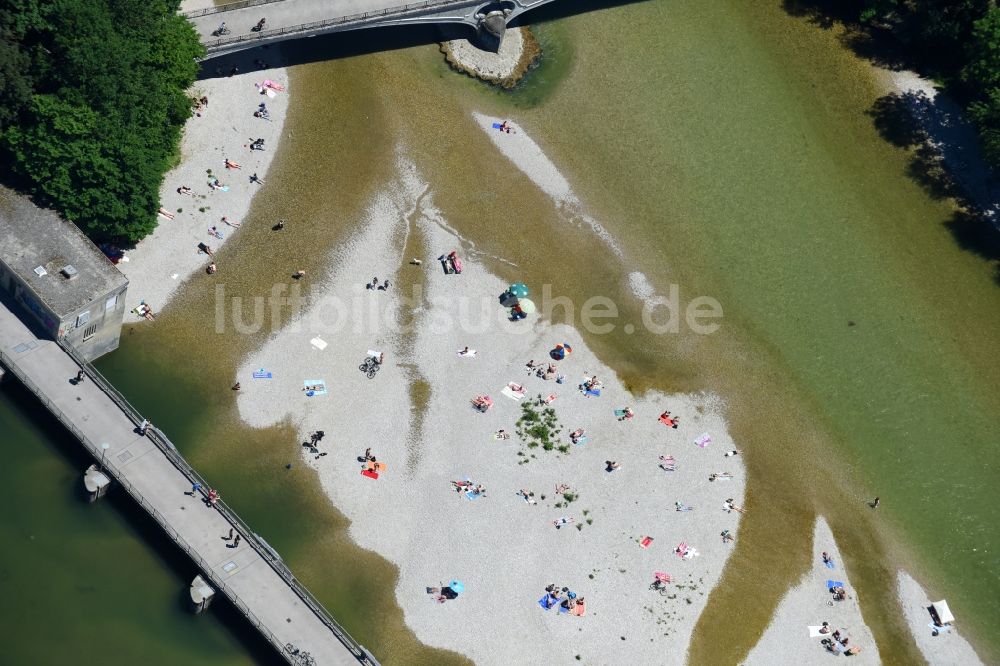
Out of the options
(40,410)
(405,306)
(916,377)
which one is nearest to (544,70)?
(405,306)

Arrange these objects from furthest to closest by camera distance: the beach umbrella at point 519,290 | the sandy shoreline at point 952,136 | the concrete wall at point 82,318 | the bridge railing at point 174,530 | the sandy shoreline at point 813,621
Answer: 1. the sandy shoreline at point 952,136
2. the beach umbrella at point 519,290
3. the concrete wall at point 82,318
4. the sandy shoreline at point 813,621
5. the bridge railing at point 174,530

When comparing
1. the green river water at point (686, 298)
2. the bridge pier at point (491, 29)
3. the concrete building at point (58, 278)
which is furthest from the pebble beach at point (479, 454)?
the bridge pier at point (491, 29)

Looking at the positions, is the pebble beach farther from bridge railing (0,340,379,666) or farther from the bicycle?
bridge railing (0,340,379,666)

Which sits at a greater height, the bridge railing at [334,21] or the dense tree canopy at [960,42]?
the dense tree canopy at [960,42]


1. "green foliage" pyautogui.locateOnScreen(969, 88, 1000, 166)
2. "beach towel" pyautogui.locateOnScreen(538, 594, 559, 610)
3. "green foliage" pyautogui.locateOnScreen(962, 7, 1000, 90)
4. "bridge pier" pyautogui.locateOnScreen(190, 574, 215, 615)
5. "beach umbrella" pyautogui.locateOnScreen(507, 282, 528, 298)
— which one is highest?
"green foliage" pyautogui.locateOnScreen(962, 7, 1000, 90)

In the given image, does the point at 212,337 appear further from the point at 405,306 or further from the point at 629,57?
the point at 629,57

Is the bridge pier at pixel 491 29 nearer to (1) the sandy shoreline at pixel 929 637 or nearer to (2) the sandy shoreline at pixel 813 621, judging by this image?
(2) the sandy shoreline at pixel 813 621

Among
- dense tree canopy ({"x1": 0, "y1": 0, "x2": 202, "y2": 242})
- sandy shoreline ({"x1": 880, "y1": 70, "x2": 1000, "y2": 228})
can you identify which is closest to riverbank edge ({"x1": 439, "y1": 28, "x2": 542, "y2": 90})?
dense tree canopy ({"x1": 0, "y1": 0, "x2": 202, "y2": 242})
